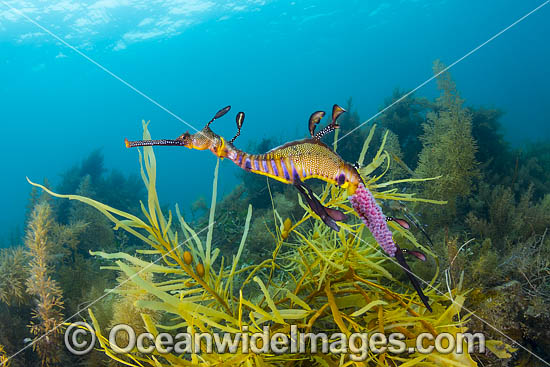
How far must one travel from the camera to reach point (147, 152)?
3.22 ft

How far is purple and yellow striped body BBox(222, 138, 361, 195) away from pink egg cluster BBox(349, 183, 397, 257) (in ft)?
0.08

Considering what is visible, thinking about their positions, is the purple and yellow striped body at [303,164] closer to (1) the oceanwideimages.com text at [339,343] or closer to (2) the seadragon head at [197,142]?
(2) the seadragon head at [197,142]

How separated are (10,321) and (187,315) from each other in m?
2.82

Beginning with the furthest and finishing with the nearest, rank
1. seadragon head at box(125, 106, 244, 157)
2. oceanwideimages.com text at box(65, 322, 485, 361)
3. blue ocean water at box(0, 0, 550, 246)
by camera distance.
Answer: blue ocean water at box(0, 0, 550, 246) < oceanwideimages.com text at box(65, 322, 485, 361) < seadragon head at box(125, 106, 244, 157)

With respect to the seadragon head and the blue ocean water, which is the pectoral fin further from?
the blue ocean water

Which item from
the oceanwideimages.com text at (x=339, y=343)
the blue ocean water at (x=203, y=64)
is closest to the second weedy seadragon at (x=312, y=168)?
the oceanwideimages.com text at (x=339, y=343)

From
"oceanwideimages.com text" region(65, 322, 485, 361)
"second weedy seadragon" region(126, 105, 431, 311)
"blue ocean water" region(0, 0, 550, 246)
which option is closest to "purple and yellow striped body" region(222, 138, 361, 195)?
"second weedy seadragon" region(126, 105, 431, 311)

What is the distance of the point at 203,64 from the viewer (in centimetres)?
5338

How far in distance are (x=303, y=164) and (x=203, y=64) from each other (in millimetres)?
57942

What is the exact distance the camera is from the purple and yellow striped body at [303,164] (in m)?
0.78

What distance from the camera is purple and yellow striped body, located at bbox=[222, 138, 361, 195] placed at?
784mm

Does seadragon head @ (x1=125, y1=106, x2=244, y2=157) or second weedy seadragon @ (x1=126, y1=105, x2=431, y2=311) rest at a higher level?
seadragon head @ (x1=125, y1=106, x2=244, y2=157)

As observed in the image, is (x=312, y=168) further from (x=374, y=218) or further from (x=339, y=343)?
(x=339, y=343)

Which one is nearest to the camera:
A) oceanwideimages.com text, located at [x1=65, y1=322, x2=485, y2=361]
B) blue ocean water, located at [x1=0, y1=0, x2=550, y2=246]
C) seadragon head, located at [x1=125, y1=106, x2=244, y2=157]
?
seadragon head, located at [x1=125, y1=106, x2=244, y2=157]
